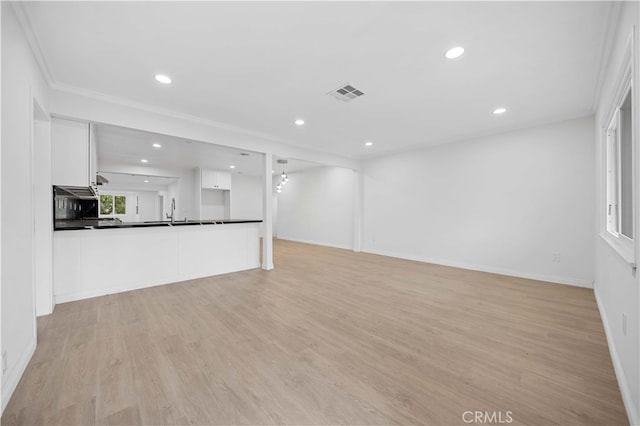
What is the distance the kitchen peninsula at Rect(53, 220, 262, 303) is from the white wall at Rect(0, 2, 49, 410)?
1.38 meters

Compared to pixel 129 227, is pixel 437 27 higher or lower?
higher

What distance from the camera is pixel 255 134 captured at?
4.78m

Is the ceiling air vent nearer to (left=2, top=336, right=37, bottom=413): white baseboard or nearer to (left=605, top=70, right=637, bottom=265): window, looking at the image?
(left=605, top=70, right=637, bottom=265): window

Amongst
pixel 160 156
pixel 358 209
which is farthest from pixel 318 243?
pixel 160 156

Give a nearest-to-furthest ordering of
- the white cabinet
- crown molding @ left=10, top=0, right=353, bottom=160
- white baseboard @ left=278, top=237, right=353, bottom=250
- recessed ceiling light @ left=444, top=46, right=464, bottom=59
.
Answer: crown molding @ left=10, top=0, right=353, bottom=160, recessed ceiling light @ left=444, top=46, right=464, bottom=59, white baseboard @ left=278, top=237, right=353, bottom=250, the white cabinet

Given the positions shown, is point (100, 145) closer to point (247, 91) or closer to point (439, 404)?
point (247, 91)

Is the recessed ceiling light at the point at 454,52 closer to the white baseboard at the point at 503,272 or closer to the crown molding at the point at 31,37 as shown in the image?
the crown molding at the point at 31,37

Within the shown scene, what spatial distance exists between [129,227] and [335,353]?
348 cm

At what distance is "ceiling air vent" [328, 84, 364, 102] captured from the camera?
3053mm

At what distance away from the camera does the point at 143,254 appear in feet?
12.7

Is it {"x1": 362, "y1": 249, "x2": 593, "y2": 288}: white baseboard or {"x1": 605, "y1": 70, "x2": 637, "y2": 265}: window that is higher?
{"x1": 605, "y1": 70, "x2": 637, "y2": 265}: window

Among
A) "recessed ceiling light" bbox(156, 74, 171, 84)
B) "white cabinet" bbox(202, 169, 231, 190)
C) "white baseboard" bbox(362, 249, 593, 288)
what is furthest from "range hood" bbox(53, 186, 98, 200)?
"white baseboard" bbox(362, 249, 593, 288)

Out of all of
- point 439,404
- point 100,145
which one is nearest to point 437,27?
point 439,404

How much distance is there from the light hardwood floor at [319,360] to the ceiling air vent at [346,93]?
2678 mm
